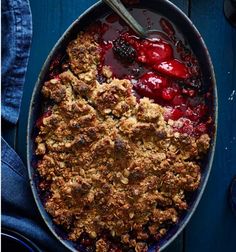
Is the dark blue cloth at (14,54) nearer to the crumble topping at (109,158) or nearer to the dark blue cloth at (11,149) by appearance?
the dark blue cloth at (11,149)

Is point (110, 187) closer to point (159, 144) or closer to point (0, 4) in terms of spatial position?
point (159, 144)

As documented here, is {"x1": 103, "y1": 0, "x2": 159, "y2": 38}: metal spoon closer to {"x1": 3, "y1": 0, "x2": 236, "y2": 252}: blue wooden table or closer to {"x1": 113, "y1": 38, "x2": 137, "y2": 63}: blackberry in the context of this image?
{"x1": 113, "y1": 38, "x2": 137, "y2": 63}: blackberry

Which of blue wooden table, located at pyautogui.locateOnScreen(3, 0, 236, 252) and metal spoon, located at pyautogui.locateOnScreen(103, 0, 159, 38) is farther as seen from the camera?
blue wooden table, located at pyautogui.locateOnScreen(3, 0, 236, 252)

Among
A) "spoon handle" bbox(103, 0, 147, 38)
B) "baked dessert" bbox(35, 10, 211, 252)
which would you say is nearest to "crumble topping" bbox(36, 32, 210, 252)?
"baked dessert" bbox(35, 10, 211, 252)

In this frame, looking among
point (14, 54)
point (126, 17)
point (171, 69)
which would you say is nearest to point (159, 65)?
point (171, 69)

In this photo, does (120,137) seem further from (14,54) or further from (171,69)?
(14,54)

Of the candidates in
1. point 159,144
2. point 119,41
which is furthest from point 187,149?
point 119,41

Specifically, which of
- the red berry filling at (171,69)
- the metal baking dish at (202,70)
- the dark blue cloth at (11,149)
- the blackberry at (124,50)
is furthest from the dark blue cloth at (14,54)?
the red berry filling at (171,69)
